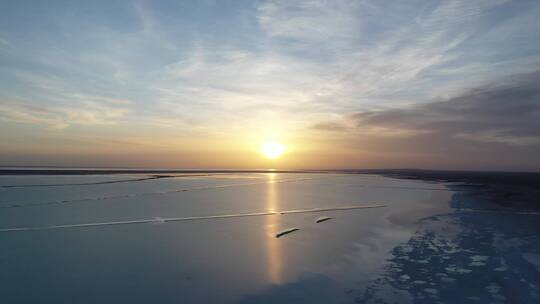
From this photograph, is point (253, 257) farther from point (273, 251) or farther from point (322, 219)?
point (322, 219)

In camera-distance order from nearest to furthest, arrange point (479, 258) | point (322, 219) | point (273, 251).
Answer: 1. point (479, 258)
2. point (273, 251)
3. point (322, 219)

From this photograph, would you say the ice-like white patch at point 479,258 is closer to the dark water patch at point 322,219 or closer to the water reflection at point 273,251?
the water reflection at point 273,251

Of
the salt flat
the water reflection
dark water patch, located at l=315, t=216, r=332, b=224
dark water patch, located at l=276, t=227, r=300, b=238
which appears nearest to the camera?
the salt flat

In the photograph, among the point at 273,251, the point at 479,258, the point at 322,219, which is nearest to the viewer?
the point at 479,258

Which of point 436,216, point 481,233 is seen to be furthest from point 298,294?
point 436,216

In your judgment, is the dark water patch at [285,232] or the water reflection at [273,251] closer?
the water reflection at [273,251]

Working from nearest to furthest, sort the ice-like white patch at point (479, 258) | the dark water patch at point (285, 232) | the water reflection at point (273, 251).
Result: 1. the water reflection at point (273, 251)
2. the ice-like white patch at point (479, 258)
3. the dark water patch at point (285, 232)

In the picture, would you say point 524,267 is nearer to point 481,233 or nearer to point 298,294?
point 481,233

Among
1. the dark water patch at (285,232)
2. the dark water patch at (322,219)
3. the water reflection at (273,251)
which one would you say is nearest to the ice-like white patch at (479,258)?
the water reflection at (273,251)

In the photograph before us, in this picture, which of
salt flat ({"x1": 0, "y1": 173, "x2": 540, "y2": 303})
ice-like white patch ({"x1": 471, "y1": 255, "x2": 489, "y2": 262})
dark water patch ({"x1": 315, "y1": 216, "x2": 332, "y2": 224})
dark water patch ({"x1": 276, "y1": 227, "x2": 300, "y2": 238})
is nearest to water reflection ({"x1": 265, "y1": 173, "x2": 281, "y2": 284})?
salt flat ({"x1": 0, "y1": 173, "x2": 540, "y2": 303})

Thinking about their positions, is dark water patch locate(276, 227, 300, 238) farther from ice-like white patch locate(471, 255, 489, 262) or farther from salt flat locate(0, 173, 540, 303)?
ice-like white patch locate(471, 255, 489, 262)

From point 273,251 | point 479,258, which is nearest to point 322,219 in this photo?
point 273,251

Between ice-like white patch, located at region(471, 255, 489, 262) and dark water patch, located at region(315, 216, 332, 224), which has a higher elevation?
dark water patch, located at region(315, 216, 332, 224)
